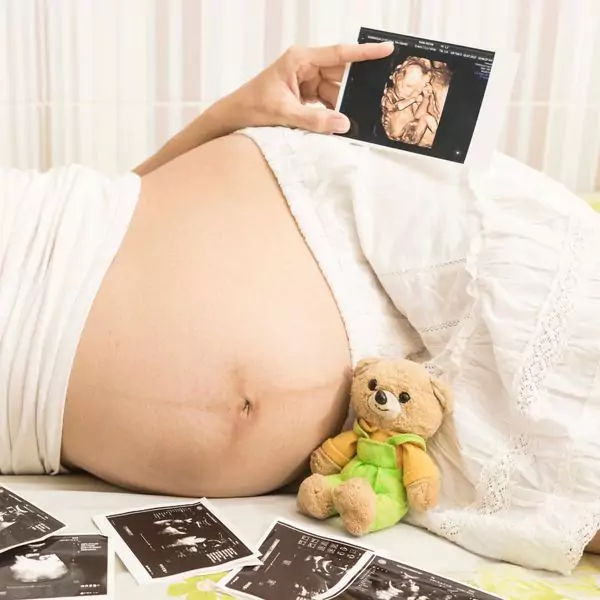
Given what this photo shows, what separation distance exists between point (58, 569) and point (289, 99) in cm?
72

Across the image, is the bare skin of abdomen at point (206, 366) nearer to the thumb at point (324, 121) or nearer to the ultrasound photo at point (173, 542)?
the ultrasound photo at point (173, 542)

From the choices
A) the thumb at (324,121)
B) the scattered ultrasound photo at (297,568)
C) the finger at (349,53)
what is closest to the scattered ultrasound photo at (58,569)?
the scattered ultrasound photo at (297,568)

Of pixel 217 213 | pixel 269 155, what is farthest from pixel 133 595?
pixel 269 155

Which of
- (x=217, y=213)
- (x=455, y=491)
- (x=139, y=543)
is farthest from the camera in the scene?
(x=217, y=213)

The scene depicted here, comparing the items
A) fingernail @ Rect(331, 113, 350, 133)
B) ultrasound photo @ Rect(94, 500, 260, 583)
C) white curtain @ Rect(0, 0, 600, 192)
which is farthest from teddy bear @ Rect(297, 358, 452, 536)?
white curtain @ Rect(0, 0, 600, 192)

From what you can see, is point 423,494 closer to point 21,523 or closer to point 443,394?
point 443,394

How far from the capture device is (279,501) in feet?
3.17

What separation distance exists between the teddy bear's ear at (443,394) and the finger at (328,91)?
0.53 metres

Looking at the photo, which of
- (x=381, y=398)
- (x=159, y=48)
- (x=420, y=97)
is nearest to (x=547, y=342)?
(x=381, y=398)

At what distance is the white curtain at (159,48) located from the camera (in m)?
1.71

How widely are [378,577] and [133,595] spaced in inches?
9.3

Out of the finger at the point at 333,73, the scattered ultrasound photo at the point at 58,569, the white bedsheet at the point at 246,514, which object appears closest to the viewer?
the scattered ultrasound photo at the point at 58,569

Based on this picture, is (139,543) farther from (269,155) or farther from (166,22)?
(166,22)

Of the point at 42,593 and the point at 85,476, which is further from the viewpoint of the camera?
the point at 85,476
